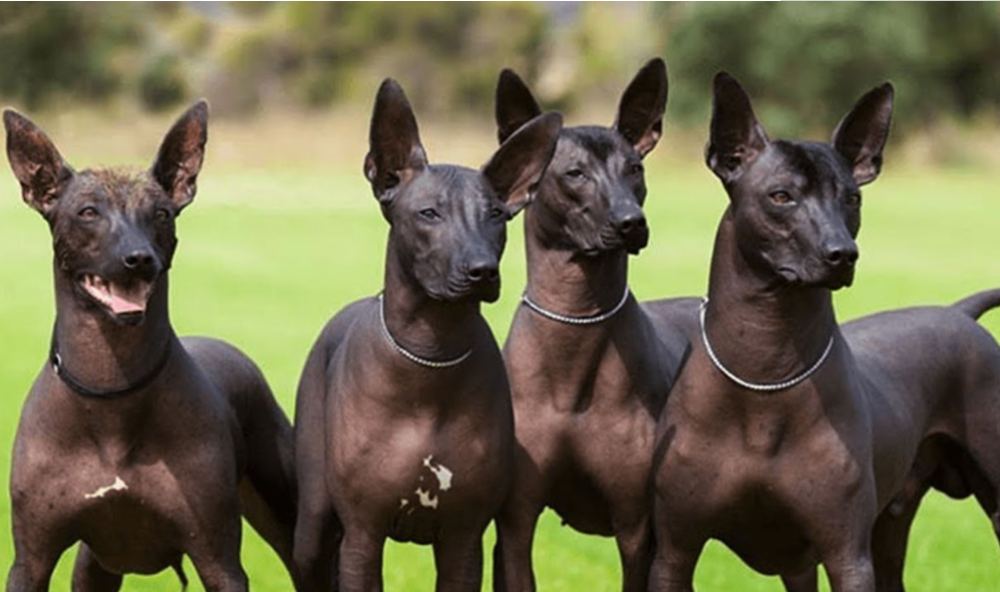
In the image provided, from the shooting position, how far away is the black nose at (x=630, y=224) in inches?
Answer: 253

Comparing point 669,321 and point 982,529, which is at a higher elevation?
point 669,321

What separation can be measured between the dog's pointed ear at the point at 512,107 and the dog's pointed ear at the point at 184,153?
1207 millimetres

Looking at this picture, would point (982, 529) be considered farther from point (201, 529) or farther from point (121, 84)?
point (121, 84)

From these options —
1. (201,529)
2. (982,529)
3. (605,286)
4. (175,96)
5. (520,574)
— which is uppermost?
(605,286)

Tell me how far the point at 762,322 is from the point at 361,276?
21219 mm

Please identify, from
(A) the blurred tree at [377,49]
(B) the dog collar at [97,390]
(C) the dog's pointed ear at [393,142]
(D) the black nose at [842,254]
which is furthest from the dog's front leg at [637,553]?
(A) the blurred tree at [377,49]

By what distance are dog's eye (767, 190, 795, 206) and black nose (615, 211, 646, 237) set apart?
23.8 inches

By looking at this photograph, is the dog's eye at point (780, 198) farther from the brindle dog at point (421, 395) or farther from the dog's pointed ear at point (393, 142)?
the dog's pointed ear at point (393, 142)

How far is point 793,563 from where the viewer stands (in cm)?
652

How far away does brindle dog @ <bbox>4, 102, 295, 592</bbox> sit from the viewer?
229 inches

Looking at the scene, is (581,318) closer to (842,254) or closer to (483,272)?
(483,272)

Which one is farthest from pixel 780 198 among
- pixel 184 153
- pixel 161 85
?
pixel 161 85

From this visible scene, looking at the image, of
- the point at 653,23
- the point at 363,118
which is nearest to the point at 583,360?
the point at 363,118

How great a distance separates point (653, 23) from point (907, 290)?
121ft
